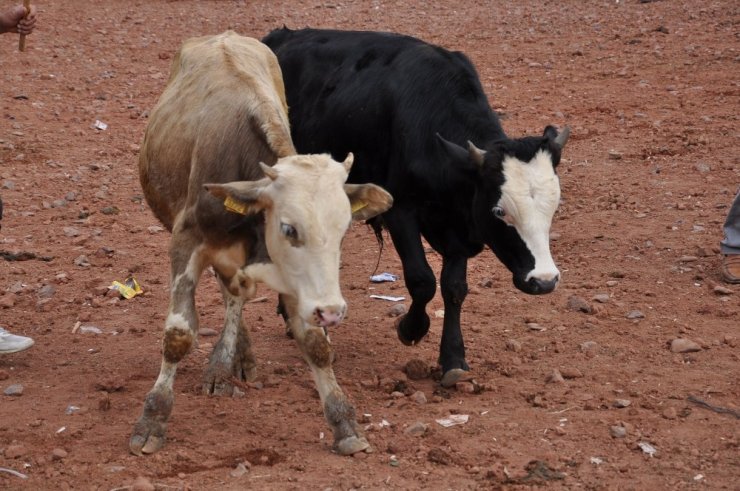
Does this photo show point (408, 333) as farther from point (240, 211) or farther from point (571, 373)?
point (240, 211)

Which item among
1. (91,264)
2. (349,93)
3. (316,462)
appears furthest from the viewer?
(91,264)

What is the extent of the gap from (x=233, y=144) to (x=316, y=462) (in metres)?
1.61

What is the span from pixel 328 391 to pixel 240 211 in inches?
39.9

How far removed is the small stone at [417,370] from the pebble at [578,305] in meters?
1.36

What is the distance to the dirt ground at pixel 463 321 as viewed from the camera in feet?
17.0

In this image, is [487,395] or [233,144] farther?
[487,395]

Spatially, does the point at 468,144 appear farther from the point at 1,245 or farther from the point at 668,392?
the point at 1,245

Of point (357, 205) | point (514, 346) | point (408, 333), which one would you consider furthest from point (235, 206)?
point (514, 346)

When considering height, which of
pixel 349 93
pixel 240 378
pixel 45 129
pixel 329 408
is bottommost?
pixel 45 129

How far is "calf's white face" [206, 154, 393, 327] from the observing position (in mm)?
4758

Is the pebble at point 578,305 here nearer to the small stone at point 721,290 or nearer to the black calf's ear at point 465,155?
the small stone at point 721,290

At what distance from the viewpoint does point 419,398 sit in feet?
19.7

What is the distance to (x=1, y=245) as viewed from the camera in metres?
8.68

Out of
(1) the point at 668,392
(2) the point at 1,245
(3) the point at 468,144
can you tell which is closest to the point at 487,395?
(1) the point at 668,392
